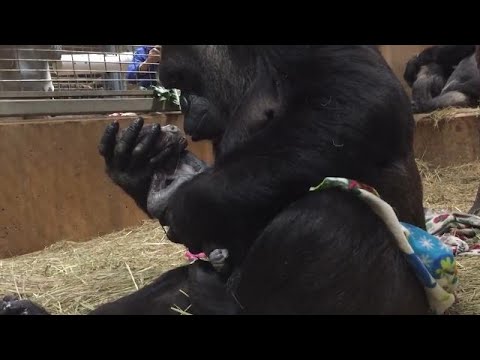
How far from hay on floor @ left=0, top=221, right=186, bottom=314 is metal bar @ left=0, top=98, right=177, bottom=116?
2.12ft

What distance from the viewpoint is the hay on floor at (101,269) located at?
1.76 meters

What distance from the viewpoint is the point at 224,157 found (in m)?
1.34

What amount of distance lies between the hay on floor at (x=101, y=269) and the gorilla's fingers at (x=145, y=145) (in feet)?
1.60

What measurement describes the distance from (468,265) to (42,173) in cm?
178

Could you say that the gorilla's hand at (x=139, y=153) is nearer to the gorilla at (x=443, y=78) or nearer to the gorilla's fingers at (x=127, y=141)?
the gorilla's fingers at (x=127, y=141)

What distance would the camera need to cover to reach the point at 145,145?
1.46 meters

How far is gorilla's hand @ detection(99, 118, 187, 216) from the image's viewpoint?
1.45 metres

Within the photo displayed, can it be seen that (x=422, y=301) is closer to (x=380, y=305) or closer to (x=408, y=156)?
(x=380, y=305)

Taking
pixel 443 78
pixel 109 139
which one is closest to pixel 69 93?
pixel 109 139

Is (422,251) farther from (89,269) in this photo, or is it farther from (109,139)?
(89,269)

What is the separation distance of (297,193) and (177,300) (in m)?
0.48

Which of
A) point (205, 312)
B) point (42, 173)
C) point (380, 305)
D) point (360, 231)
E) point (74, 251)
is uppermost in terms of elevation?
point (360, 231)
